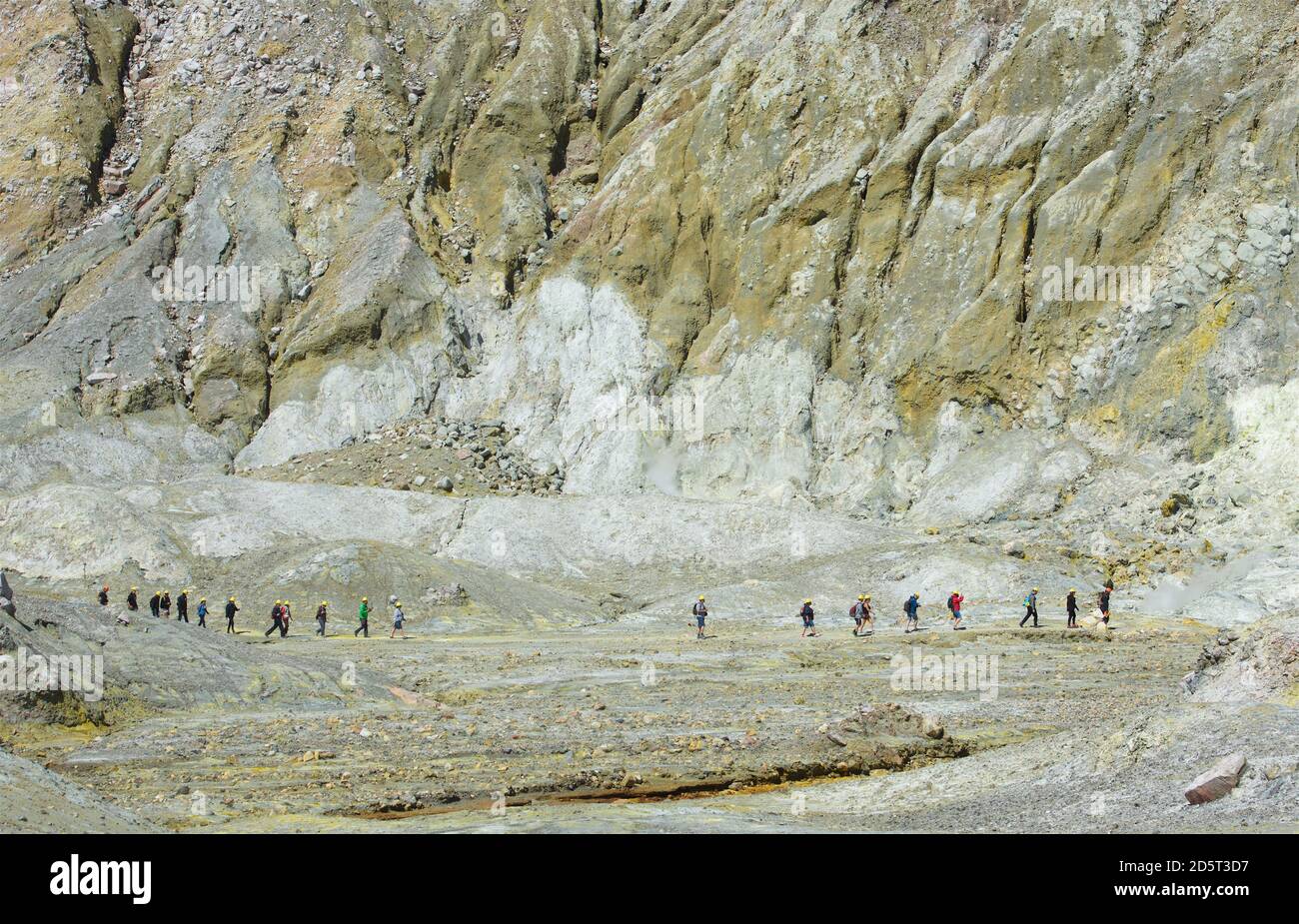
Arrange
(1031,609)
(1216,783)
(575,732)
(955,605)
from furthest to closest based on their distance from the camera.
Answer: (955,605)
(1031,609)
(575,732)
(1216,783)

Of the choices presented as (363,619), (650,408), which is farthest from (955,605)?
(650,408)

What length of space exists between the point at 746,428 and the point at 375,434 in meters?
19.1

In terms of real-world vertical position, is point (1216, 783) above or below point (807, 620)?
below

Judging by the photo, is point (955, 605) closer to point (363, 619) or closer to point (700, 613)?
point (700, 613)

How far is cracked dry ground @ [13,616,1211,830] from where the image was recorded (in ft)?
50.1

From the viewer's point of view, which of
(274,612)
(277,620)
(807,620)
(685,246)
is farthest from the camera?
(685,246)

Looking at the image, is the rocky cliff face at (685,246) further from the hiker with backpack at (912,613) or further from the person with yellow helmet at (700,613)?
the person with yellow helmet at (700,613)

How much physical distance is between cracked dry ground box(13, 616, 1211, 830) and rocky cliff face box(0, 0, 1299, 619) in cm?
1883

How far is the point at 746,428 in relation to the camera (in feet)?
195

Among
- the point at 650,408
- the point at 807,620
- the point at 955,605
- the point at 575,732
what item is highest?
the point at 650,408

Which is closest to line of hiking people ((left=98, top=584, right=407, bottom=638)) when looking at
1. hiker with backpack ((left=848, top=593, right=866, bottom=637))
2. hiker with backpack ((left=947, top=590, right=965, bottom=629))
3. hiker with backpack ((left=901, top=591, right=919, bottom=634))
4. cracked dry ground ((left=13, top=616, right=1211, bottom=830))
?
cracked dry ground ((left=13, top=616, right=1211, bottom=830))

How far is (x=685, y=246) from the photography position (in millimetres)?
66750

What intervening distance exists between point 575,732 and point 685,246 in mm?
49476
